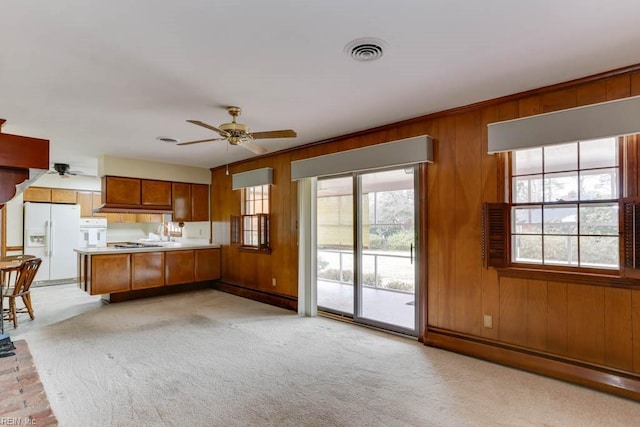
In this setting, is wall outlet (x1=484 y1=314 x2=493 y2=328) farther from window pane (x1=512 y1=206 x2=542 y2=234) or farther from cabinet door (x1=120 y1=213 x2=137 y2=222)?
cabinet door (x1=120 y1=213 x2=137 y2=222)

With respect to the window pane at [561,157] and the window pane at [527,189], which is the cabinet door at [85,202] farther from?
the window pane at [561,157]

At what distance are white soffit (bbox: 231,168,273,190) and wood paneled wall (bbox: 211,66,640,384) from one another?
164cm

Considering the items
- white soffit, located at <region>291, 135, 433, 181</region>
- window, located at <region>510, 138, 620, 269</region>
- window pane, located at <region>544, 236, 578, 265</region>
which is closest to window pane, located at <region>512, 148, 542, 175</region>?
window, located at <region>510, 138, 620, 269</region>

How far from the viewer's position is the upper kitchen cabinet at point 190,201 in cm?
612

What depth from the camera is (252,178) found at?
5.45m

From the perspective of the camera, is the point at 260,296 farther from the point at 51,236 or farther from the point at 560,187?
the point at 51,236

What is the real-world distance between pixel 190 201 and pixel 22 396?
4307 mm

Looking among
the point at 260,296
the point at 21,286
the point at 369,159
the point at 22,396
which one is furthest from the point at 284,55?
the point at 21,286

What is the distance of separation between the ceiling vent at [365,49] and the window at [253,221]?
337 centimetres

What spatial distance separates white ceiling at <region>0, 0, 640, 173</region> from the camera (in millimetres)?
1736

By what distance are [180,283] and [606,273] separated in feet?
19.1

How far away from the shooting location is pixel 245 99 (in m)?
2.97

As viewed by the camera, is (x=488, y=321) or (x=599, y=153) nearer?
(x=599, y=153)

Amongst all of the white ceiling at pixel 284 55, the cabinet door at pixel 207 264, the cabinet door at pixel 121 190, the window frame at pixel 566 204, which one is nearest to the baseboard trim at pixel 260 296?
the cabinet door at pixel 207 264
